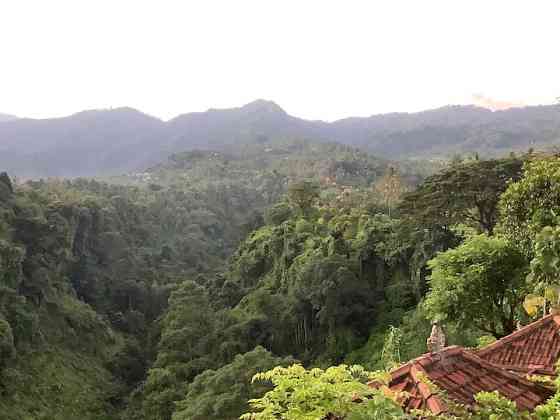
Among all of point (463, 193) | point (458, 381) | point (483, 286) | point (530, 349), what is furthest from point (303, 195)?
point (458, 381)

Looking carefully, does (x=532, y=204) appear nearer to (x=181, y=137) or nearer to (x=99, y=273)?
(x=99, y=273)

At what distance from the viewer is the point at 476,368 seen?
600 centimetres

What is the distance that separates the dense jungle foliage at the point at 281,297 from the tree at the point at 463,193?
0.20ft

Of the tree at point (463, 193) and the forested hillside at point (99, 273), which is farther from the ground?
the tree at point (463, 193)

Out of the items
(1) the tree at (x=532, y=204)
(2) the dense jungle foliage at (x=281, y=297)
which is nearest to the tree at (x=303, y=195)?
(2) the dense jungle foliage at (x=281, y=297)

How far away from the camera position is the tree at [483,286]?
1302cm

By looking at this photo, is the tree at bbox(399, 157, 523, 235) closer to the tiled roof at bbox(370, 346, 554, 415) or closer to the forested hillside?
the forested hillside

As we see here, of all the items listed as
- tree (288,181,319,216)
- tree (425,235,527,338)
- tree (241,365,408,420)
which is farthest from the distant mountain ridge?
tree (241,365,408,420)

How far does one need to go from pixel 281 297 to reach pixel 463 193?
1121 cm

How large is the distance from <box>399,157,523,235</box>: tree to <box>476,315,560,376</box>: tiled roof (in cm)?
1119

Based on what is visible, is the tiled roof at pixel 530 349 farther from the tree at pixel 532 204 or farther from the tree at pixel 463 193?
the tree at pixel 463 193

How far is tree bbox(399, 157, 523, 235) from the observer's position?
20.0 meters

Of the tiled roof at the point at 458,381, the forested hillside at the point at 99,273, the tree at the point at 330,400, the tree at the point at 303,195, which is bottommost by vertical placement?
the forested hillside at the point at 99,273

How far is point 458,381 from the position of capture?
18.7ft
